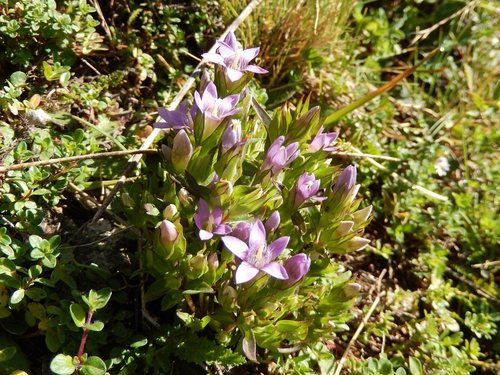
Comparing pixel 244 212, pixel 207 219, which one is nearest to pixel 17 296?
pixel 207 219

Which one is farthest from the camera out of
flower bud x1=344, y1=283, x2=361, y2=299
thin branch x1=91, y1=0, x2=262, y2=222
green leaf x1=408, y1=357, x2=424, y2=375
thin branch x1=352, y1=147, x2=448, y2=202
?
thin branch x1=352, y1=147, x2=448, y2=202

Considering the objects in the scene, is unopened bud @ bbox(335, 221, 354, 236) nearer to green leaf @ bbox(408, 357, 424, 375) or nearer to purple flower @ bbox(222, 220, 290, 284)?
purple flower @ bbox(222, 220, 290, 284)

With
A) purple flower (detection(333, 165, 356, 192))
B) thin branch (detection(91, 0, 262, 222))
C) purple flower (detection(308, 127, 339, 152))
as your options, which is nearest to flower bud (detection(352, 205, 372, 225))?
purple flower (detection(333, 165, 356, 192))

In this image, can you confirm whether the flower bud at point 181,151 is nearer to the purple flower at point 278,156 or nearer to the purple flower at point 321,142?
the purple flower at point 278,156

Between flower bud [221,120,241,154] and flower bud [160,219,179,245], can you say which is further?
flower bud [221,120,241,154]

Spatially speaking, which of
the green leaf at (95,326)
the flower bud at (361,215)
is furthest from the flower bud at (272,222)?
the green leaf at (95,326)

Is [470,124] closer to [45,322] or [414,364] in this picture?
[414,364]

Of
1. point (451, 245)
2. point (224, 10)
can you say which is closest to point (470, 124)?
point (451, 245)
